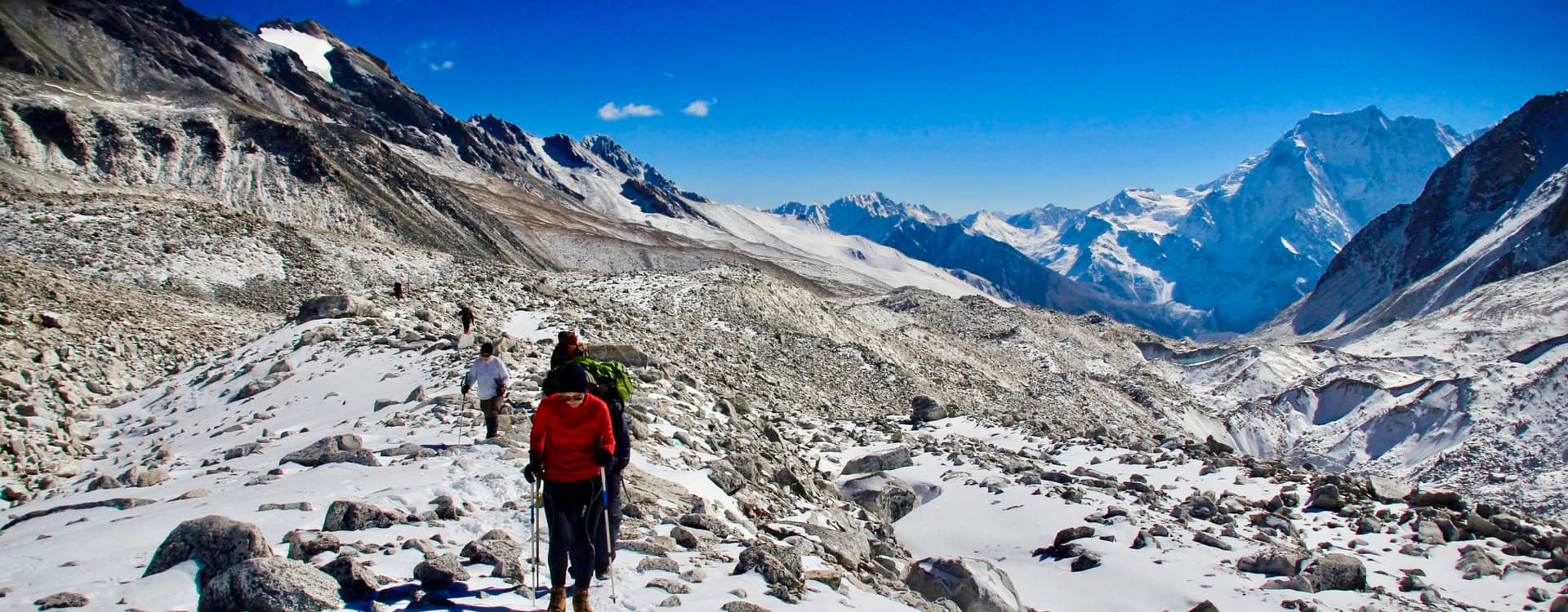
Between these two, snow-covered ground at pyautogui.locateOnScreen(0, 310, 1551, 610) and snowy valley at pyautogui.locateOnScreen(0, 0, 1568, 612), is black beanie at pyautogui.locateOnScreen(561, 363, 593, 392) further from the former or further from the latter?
snow-covered ground at pyautogui.locateOnScreen(0, 310, 1551, 610)

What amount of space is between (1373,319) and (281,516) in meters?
180

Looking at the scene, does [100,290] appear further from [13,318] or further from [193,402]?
[193,402]

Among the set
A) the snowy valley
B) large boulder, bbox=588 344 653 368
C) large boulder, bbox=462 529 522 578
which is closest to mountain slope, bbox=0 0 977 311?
the snowy valley

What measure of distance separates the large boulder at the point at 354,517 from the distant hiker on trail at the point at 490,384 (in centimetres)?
380

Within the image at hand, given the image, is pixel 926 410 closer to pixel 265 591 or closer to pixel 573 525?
pixel 573 525

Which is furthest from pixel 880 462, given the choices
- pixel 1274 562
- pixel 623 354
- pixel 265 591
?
pixel 265 591

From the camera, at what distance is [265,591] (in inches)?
207

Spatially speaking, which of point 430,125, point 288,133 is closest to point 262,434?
point 288,133

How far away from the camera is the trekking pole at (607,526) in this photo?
21.5 feet

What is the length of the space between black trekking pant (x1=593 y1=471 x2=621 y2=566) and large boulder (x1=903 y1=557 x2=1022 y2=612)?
424cm

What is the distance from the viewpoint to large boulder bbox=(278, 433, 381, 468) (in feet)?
34.7

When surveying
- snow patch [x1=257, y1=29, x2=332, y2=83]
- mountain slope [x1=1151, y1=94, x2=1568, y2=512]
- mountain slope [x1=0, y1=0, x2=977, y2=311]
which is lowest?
mountain slope [x1=1151, y1=94, x2=1568, y2=512]

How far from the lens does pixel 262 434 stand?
1339cm

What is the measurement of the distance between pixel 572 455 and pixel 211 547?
2799 millimetres
